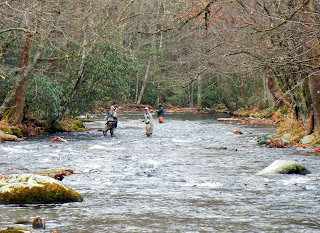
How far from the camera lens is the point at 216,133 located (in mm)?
27547

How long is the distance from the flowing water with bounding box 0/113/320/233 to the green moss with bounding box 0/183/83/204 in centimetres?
25

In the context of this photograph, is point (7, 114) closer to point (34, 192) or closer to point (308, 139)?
point (308, 139)

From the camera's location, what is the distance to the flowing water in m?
8.14

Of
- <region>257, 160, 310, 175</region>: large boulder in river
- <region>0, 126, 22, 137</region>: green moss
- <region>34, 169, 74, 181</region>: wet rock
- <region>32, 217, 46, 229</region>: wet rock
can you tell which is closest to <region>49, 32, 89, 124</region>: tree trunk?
<region>0, 126, 22, 137</region>: green moss

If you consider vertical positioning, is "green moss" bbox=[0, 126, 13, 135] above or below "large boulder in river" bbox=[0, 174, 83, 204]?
above

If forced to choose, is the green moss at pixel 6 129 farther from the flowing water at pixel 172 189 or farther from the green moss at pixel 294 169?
the green moss at pixel 294 169

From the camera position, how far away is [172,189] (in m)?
11.2

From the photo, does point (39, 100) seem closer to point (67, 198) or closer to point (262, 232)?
point (67, 198)

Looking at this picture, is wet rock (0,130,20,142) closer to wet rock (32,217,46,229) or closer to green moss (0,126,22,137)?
green moss (0,126,22,137)

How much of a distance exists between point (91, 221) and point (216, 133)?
19731mm

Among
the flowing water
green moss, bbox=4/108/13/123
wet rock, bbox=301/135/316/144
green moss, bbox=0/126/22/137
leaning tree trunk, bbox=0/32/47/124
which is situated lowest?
the flowing water

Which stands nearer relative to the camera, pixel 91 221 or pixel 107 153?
pixel 91 221

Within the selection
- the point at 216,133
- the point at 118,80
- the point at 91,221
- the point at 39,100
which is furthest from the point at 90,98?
the point at 91,221

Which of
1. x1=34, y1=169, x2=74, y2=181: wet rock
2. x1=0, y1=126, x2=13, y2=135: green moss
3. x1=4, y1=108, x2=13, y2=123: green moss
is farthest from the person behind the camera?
x1=4, y1=108, x2=13, y2=123: green moss
